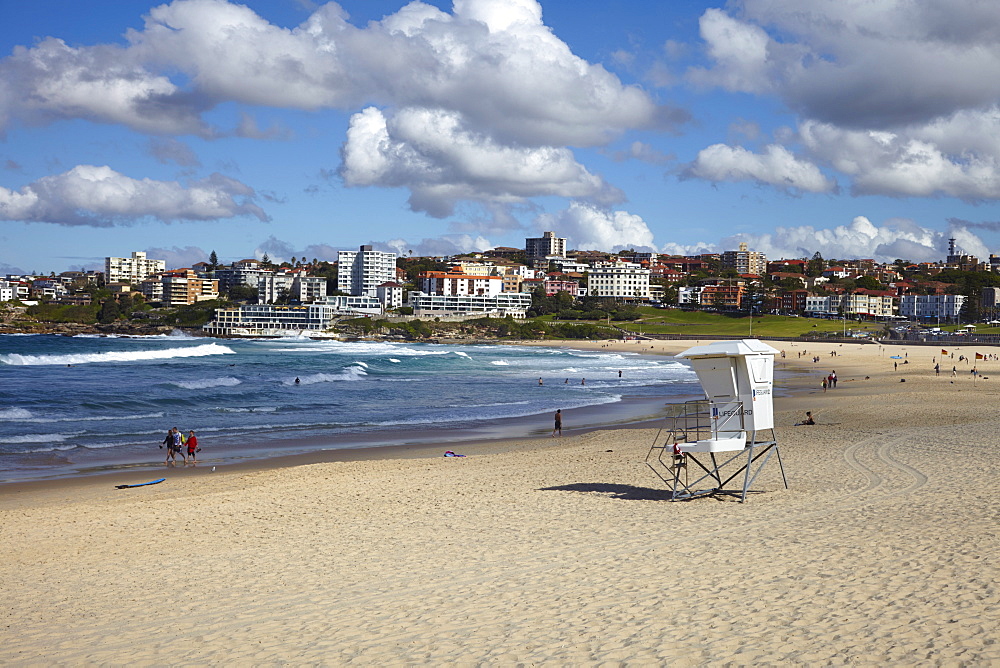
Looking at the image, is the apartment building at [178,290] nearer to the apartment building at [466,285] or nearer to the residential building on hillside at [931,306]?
the apartment building at [466,285]

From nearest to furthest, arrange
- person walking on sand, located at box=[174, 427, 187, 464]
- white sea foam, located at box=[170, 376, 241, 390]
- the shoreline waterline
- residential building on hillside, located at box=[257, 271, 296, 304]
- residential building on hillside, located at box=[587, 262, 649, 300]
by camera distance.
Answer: the shoreline waterline → person walking on sand, located at box=[174, 427, 187, 464] → white sea foam, located at box=[170, 376, 241, 390] → residential building on hillside, located at box=[587, 262, 649, 300] → residential building on hillside, located at box=[257, 271, 296, 304]

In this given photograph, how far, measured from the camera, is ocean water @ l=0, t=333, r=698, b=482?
21750 mm

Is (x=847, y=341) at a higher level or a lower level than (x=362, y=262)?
lower

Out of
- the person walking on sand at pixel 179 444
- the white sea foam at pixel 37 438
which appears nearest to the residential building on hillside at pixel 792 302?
the white sea foam at pixel 37 438

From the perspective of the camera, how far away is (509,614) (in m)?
7.51

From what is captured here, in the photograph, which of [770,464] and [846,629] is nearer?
[846,629]

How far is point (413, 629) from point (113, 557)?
205 inches

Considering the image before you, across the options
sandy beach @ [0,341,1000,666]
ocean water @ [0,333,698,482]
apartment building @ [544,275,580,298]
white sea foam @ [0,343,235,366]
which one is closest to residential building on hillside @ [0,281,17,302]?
apartment building @ [544,275,580,298]

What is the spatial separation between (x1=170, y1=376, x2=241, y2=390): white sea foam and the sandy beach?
23.1 m

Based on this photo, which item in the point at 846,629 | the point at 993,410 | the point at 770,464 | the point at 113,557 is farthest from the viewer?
the point at 993,410

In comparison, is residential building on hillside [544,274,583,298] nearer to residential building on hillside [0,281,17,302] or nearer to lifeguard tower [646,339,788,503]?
residential building on hillside [0,281,17,302]

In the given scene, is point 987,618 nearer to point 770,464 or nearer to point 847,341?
point 770,464

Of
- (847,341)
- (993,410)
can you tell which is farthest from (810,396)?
(847,341)

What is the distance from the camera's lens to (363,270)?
180 m
